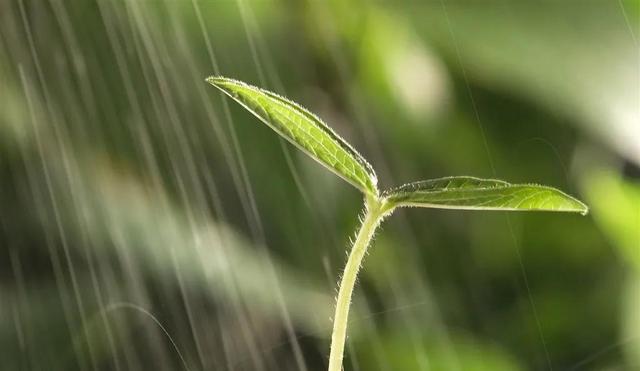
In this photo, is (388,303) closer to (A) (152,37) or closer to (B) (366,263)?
(B) (366,263)

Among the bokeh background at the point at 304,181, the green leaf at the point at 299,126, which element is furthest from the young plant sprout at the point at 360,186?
the bokeh background at the point at 304,181

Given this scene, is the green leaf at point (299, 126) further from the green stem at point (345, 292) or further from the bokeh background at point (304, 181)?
the bokeh background at point (304, 181)

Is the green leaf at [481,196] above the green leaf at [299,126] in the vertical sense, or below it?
below

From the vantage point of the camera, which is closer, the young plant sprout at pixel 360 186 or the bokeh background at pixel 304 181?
the young plant sprout at pixel 360 186

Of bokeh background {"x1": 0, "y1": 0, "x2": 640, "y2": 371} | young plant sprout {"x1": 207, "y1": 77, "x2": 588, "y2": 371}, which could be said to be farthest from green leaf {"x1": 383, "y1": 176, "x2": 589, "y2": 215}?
bokeh background {"x1": 0, "y1": 0, "x2": 640, "y2": 371}

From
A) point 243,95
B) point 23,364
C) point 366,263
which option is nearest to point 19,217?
point 23,364

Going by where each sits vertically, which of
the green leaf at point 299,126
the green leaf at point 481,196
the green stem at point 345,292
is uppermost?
the green leaf at point 299,126

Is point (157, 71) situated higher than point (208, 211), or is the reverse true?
point (157, 71)
